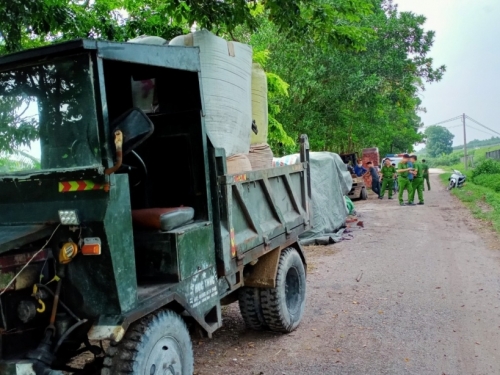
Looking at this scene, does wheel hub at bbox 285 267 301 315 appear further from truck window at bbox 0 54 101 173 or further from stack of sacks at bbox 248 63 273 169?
truck window at bbox 0 54 101 173

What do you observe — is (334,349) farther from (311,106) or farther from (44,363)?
(311,106)

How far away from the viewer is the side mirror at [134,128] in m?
2.55

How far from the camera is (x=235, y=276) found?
159 inches

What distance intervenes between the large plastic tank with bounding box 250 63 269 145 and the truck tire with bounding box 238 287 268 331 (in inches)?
59.4

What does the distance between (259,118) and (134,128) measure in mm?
2582

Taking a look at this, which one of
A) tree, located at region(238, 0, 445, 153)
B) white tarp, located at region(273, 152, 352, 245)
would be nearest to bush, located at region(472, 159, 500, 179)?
tree, located at region(238, 0, 445, 153)

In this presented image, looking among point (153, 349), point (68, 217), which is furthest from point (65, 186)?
point (153, 349)

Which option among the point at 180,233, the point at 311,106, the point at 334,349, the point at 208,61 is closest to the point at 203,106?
the point at 208,61

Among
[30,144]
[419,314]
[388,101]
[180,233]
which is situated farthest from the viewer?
[388,101]

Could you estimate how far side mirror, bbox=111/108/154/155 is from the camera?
2.55 meters

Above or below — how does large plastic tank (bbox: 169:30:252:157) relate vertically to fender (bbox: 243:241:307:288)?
above

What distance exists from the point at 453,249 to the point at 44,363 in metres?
8.16

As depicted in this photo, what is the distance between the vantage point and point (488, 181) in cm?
2227

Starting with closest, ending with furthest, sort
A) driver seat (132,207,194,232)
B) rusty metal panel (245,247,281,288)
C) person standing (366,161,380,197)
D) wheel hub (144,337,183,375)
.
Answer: wheel hub (144,337,183,375)
driver seat (132,207,194,232)
rusty metal panel (245,247,281,288)
person standing (366,161,380,197)
